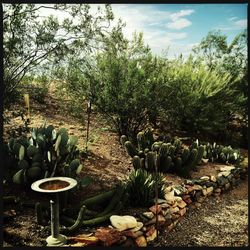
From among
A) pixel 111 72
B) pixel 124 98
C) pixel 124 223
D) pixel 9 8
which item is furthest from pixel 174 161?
pixel 9 8

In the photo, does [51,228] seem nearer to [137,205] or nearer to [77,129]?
[137,205]

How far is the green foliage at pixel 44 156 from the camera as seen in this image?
4.04 meters

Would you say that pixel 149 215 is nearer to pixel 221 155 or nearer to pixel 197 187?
pixel 197 187

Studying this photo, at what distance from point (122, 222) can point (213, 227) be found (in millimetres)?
1402

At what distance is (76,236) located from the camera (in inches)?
140

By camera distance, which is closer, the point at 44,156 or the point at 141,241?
the point at 141,241

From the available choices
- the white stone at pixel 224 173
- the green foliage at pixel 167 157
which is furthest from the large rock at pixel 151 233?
the white stone at pixel 224 173

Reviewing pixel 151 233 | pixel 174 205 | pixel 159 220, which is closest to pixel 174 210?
pixel 174 205

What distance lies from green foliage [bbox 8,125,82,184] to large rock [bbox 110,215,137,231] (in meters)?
0.68

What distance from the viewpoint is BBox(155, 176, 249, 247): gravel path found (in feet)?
13.8

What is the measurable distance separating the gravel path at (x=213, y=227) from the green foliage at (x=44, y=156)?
134cm

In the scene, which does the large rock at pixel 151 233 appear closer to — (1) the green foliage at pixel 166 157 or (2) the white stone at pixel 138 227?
(2) the white stone at pixel 138 227

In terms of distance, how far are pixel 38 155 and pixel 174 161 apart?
238 cm

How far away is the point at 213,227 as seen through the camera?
460 cm
